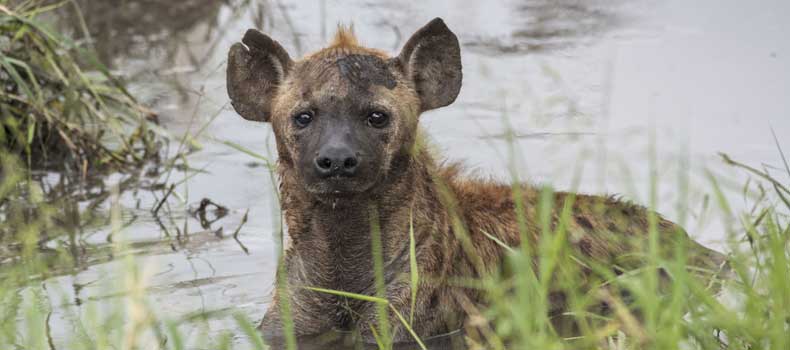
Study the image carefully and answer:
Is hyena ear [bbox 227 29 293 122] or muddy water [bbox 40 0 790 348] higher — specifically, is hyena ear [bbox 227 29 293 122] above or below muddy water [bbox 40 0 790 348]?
above

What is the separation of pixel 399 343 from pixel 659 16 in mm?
5305

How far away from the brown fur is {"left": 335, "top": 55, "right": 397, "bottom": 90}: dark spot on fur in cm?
1

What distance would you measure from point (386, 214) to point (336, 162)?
533mm

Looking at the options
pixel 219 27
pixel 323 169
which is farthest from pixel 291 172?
pixel 219 27

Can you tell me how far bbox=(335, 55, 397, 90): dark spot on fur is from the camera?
219 inches

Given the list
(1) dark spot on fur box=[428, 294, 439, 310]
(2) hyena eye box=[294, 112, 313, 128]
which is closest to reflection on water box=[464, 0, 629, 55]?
(1) dark spot on fur box=[428, 294, 439, 310]

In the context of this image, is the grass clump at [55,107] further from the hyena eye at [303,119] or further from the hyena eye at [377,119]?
the hyena eye at [377,119]

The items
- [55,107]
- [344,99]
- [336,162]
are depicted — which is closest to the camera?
[336,162]

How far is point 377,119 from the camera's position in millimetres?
5512

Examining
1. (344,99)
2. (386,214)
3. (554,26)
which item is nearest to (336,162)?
(344,99)

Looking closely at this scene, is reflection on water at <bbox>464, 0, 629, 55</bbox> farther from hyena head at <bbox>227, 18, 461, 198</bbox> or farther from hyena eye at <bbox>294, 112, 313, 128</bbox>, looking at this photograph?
hyena eye at <bbox>294, 112, 313, 128</bbox>

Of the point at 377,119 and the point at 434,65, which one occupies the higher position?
the point at 434,65

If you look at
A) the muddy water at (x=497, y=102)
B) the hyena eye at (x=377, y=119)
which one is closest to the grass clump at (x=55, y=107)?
the muddy water at (x=497, y=102)

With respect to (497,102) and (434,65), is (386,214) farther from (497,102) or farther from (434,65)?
(497,102)
